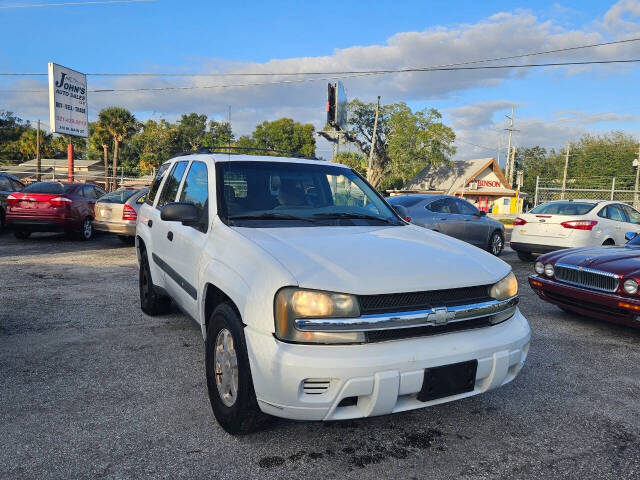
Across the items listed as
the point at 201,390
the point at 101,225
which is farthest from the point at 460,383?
the point at 101,225

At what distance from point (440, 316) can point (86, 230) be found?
37.9ft

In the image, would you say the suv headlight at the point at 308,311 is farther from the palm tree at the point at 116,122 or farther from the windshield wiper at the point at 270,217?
the palm tree at the point at 116,122

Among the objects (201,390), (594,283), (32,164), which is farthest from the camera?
(32,164)

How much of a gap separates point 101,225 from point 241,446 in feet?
31.4

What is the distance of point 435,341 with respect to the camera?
2.59 meters

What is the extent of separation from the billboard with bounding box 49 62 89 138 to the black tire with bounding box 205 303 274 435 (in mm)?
23936

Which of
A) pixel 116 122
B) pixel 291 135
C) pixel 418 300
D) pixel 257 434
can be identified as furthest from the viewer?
pixel 291 135

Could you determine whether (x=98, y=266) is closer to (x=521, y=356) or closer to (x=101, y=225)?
(x=101, y=225)

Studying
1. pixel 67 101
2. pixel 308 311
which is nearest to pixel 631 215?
pixel 308 311

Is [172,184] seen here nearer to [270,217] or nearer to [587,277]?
[270,217]

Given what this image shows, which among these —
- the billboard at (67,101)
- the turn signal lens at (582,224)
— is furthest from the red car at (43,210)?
the billboard at (67,101)

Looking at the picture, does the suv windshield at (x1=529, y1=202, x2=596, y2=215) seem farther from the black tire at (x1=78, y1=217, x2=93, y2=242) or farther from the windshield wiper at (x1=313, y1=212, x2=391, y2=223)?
the black tire at (x1=78, y1=217, x2=93, y2=242)

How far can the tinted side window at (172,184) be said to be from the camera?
4.57 meters

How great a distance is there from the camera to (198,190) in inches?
155
